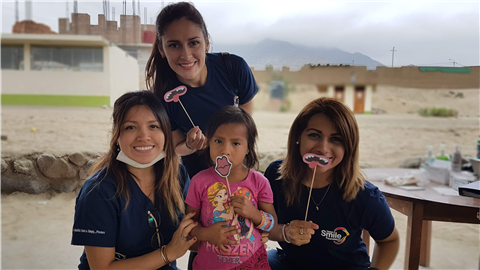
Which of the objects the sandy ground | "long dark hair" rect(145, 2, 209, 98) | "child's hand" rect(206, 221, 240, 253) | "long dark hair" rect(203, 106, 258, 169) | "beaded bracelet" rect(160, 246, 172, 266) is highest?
"long dark hair" rect(145, 2, 209, 98)

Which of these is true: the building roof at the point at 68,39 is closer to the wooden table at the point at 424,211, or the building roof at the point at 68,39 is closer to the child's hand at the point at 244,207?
the child's hand at the point at 244,207

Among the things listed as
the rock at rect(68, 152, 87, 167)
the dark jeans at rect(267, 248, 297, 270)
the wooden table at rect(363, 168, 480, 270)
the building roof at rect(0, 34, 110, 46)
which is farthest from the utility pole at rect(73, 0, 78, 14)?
the wooden table at rect(363, 168, 480, 270)

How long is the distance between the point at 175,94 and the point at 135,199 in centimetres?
47

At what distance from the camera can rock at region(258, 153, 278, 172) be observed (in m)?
4.38

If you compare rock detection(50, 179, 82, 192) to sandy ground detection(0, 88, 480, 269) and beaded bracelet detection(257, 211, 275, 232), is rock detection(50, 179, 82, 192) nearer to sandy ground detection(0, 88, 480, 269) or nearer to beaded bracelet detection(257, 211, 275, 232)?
sandy ground detection(0, 88, 480, 269)

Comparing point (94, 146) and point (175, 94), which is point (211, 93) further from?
point (94, 146)

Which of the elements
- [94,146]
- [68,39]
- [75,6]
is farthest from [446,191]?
[94,146]

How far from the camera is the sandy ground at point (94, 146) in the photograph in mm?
2627

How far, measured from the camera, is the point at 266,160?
451 centimetres

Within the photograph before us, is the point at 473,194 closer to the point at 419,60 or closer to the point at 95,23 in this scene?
the point at 419,60

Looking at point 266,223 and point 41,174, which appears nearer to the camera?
point 266,223

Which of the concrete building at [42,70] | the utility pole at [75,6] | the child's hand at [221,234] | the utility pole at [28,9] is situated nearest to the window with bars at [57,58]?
the concrete building at [42,70]

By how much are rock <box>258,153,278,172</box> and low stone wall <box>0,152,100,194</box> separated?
92.7 inches

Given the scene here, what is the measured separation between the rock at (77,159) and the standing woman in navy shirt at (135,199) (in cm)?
119
